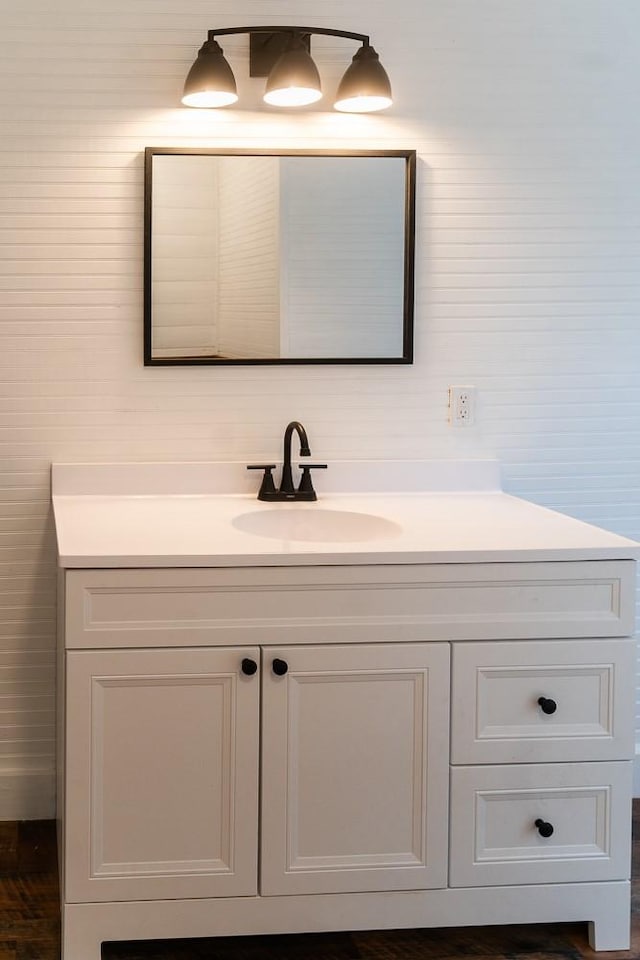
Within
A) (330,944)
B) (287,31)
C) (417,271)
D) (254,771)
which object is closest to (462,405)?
(417,271)

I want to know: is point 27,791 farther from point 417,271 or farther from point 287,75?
point 287,75

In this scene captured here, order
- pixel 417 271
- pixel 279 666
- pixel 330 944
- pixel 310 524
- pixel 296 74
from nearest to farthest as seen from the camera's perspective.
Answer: pixel 279 666 → pixel 330 944 → pixel 296 74 → pixel 310 524 → pixel 417 271

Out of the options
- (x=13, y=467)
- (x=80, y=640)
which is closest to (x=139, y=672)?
(x=80, y=640)

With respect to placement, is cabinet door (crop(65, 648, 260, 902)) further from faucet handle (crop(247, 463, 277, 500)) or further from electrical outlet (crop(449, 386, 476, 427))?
electrical outlet (crop(449, 386, 476, 427))

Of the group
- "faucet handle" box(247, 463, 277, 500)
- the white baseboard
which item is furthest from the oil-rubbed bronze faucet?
the white baseboard

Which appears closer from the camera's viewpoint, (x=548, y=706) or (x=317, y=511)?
(x=548, y=706)

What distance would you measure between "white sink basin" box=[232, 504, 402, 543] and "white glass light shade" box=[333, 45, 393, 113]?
0.92 metres

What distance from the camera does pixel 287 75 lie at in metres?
2.41

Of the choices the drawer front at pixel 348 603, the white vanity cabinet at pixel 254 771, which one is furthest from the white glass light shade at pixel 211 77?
the white vanity cabinet at pixel 254 771

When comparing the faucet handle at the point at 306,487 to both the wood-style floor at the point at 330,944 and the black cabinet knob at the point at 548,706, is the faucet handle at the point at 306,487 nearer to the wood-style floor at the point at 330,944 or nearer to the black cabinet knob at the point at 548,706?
the black cabinet knob at the point at 548,706

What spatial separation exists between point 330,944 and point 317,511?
0.90m

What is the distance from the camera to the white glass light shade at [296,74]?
7.88ft

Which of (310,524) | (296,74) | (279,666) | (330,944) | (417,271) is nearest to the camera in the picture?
(279,666)

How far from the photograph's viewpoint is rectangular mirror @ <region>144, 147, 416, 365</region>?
8.39 ft
